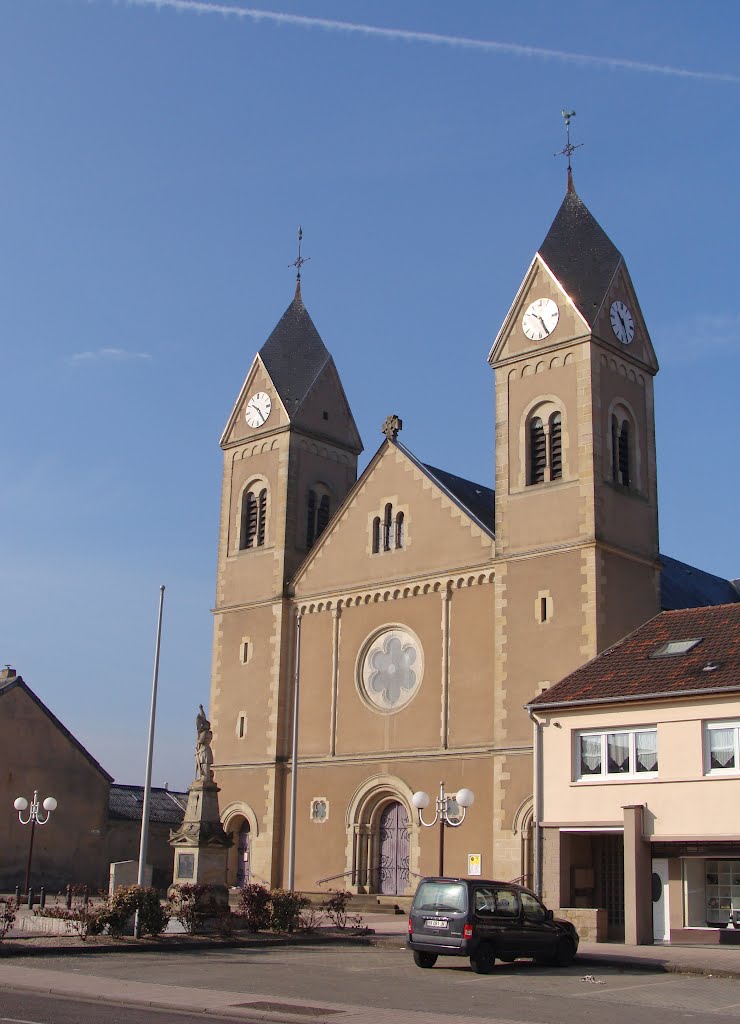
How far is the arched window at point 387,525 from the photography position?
40250 mm

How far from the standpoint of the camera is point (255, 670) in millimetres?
42906

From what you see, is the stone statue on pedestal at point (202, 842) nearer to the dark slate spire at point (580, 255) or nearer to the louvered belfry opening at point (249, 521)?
the louvered belfry opening at point (249, 521)

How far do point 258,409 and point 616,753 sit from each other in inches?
950

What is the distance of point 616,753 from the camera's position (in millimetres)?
26953

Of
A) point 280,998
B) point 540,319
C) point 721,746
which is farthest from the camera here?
point 540,319

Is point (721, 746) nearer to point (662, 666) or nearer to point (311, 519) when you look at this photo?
point (662, 666)

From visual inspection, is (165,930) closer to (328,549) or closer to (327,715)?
(327,715)

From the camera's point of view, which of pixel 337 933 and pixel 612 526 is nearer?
pixel 337 933

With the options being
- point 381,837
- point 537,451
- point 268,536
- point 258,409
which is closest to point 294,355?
point 258,409

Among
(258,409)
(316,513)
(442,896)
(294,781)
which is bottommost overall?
(442,896)

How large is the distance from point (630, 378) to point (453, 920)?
22.1 metres

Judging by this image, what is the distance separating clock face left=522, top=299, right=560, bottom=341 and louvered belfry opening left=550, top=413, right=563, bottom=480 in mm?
2796

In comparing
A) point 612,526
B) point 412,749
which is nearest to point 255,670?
point 412,749

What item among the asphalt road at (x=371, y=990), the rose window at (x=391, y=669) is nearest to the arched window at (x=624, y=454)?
the rose window at (x=391, y=669)
